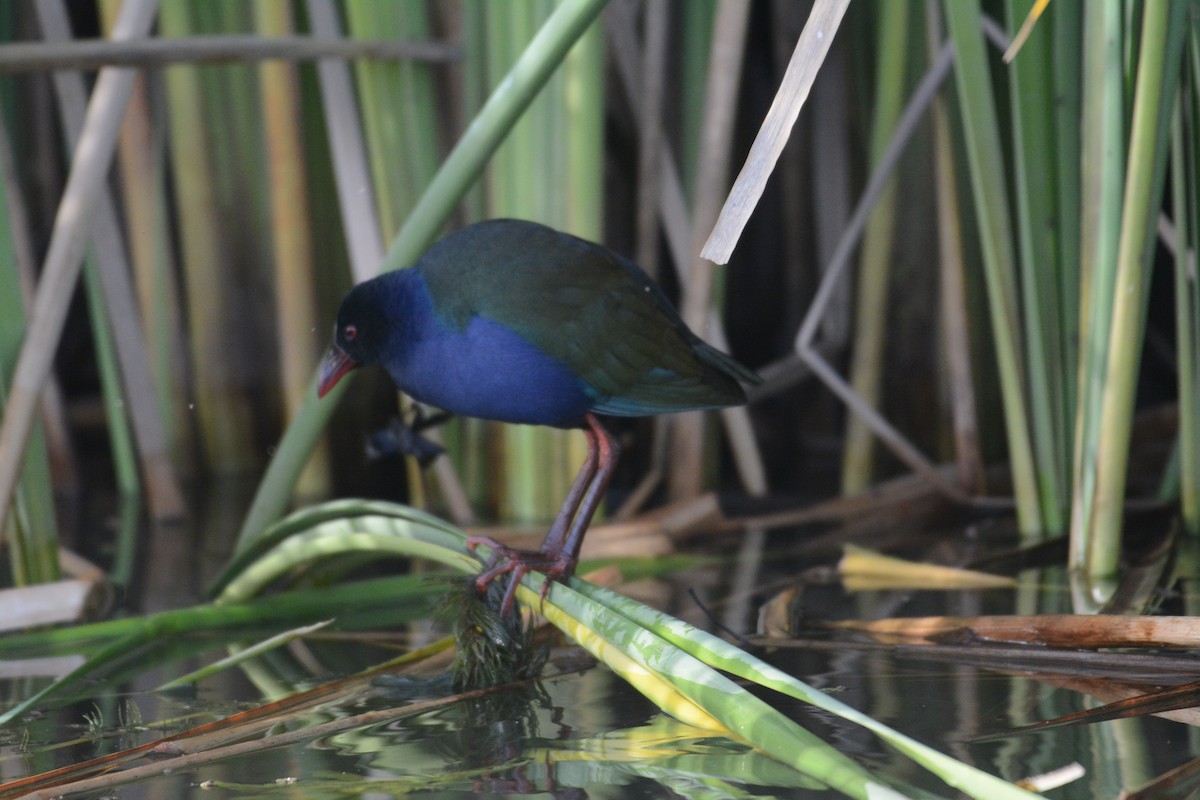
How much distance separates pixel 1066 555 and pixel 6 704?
167cm

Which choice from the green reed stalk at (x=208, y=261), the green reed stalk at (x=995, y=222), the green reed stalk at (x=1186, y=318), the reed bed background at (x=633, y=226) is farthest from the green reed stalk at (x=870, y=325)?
the green reed stalk at (x=208, y=261)

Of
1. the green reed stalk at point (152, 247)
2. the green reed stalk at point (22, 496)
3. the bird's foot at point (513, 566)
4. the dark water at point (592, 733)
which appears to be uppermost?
the green reed stalk at point (152, 247)

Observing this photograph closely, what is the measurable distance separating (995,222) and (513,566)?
106 cm

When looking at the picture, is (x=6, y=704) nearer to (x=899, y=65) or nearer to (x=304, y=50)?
(x=304, y=50)

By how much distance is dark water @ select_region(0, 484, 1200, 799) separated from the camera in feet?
4.00

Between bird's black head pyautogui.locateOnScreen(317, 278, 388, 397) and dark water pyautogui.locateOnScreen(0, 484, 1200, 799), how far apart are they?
0.46 meters

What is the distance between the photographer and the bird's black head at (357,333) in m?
1.96

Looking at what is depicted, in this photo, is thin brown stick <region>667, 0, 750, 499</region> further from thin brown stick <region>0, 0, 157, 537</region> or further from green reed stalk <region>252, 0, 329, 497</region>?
thin brown stick <region>0, 0, 157, 537</region>

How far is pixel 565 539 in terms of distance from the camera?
1.88 meters

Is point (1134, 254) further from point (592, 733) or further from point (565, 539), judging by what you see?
point (592, 733)

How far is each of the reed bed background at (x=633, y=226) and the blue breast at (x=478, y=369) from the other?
0.60 feet

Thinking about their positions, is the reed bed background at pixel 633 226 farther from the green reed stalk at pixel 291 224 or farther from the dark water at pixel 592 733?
the dark water at pixel 592 733

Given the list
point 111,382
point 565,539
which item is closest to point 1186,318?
point 565,539

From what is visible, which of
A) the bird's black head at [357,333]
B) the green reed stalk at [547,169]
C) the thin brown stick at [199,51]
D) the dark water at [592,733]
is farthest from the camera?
the green reed stalk at [547,169]
